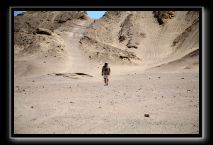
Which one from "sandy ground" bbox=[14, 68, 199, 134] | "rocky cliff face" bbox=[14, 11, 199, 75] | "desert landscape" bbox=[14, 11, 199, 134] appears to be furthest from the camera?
"rocky cliff face" bbox=[14, 11, 199, 75]

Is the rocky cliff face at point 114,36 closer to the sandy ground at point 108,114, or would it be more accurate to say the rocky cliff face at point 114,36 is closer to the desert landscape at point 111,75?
the desert landscape at point 111,75

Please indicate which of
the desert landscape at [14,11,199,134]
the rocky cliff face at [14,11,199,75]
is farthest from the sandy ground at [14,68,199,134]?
the rocky cliff face at [14,11,199,75]

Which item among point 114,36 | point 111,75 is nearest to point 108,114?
point 111,75

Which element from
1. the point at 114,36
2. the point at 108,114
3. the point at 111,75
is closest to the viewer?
the point at 108,114

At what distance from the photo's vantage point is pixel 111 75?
2495 cm

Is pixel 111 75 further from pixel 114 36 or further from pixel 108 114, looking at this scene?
pixel 114 36

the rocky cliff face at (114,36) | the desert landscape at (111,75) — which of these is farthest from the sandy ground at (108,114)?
the rocky cliff face at (114,36)

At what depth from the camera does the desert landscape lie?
7.22 m

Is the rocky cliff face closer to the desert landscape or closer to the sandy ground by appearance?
the desert landscape

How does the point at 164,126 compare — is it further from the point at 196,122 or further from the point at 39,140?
the point at 39,140

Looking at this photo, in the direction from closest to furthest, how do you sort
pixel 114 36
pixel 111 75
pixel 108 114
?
pixel 108 114, pixel 111 75, pixel 114 36
